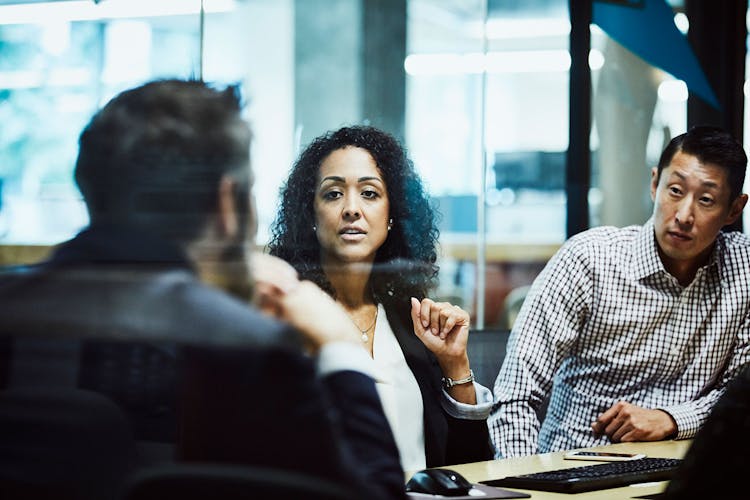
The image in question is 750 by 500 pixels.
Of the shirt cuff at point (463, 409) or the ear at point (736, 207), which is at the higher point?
the ear at point (736, 207)

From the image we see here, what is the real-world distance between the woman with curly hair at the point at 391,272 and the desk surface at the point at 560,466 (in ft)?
0.65

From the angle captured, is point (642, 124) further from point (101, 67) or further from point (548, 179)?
point (101, 67)

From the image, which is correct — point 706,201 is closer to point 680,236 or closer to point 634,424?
point 680,236

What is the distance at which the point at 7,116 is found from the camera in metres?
3.38

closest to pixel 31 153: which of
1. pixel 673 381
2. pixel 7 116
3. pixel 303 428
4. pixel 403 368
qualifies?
pixel 7 116

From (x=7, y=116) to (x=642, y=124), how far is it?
275 cm

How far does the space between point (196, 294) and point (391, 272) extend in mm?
1790

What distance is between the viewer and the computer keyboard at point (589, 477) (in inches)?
71.2

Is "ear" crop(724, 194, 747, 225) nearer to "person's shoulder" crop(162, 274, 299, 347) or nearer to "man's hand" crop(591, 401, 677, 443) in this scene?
"man's hand" crop(591, 401, 677, 443)

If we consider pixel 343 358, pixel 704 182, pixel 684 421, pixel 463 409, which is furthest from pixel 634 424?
pixel 343 358

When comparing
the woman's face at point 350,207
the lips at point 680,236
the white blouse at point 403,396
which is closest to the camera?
the white blouse at point 403,396

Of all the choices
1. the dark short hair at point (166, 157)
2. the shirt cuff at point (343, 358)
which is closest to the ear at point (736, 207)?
the shirt cuff at point (343, 358)

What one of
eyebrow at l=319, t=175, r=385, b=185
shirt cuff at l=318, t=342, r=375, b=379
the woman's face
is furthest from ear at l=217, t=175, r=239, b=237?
eyebrow at l=319, t=175, r=385, b=185

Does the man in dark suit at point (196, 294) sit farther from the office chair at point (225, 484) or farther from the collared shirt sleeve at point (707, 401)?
the collared shirt sleeve at point (707, 401)
